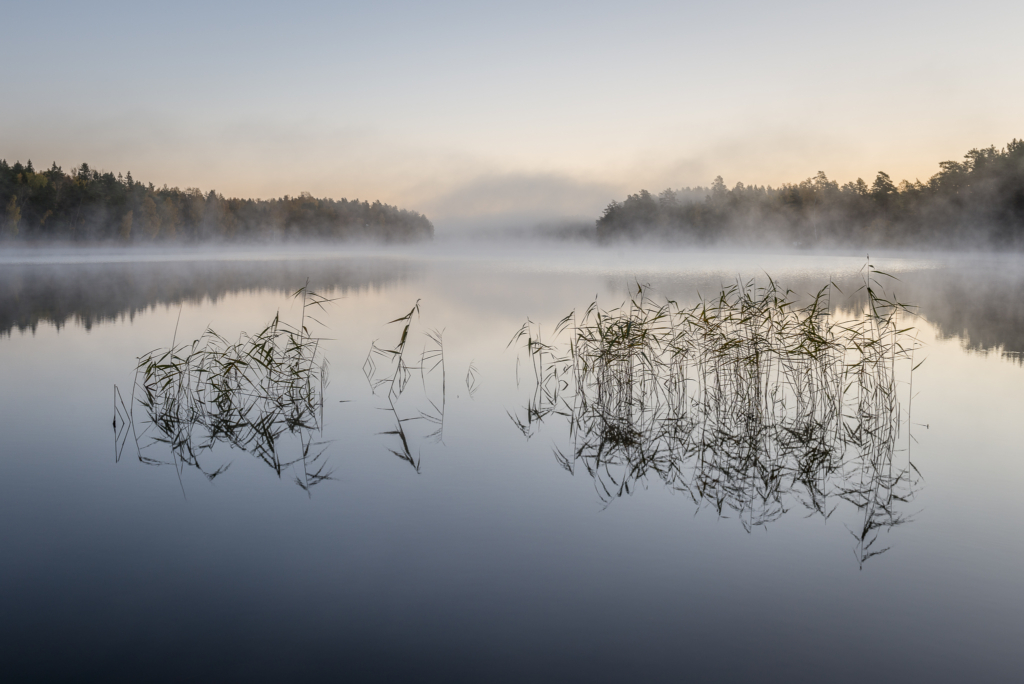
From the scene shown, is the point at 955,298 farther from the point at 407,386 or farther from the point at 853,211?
the point at 853,211

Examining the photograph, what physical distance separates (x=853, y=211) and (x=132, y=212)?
8794cm

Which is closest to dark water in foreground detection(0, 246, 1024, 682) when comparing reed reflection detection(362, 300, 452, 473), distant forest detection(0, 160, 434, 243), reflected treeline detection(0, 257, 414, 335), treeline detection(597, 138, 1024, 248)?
reed reflection detection(362, 300, 452, 473)

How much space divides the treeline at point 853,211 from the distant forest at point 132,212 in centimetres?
6327

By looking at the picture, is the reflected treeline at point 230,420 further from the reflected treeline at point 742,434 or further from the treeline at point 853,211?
the treeline at point 853,211

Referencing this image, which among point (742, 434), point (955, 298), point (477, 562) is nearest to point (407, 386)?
point (742, 434)

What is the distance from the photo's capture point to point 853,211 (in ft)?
264

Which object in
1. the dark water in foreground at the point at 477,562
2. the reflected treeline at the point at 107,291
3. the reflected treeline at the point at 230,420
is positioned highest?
the reflected treeline at the point at 107,291

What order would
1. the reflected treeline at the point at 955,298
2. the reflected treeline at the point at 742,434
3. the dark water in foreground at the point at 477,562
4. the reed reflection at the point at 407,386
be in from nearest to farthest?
the dark water in foreground at the point at 477,562 < the reflected treeline at the point at 742,434 < the reed reflection at the point at 407,386 < the reflected treeline at the point at 955,298

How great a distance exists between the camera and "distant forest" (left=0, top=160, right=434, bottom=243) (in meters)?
70.1

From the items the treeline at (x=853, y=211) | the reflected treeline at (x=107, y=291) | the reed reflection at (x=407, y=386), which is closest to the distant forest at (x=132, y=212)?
the reflected treeline at (x=107, y=291)

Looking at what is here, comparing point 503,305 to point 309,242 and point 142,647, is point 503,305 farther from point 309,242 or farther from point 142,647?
point 309,242

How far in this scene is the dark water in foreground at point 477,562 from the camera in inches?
137

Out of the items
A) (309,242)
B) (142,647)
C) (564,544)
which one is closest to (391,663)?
(142,647)

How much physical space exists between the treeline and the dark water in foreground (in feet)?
201
